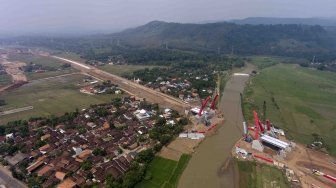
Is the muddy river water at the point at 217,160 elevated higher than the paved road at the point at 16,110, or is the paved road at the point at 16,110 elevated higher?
the paved road at the point at 16,110

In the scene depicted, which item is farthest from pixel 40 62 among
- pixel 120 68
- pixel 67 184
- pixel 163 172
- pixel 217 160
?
pixel 217 160

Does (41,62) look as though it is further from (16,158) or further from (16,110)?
(16,158)

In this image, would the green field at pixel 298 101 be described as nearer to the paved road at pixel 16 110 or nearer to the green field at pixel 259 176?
the green field at pixel 259 176

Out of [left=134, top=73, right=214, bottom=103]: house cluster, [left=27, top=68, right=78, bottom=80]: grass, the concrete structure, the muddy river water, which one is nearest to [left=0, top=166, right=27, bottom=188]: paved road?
the muddy river water

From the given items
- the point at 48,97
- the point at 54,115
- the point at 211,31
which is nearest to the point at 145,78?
the point at 48,97

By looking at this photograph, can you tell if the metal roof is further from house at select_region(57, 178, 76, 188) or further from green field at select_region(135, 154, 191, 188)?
house at select_region(57, 178, 76, 188)

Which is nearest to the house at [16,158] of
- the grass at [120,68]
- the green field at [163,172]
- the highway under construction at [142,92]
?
the green field at [163,172]
